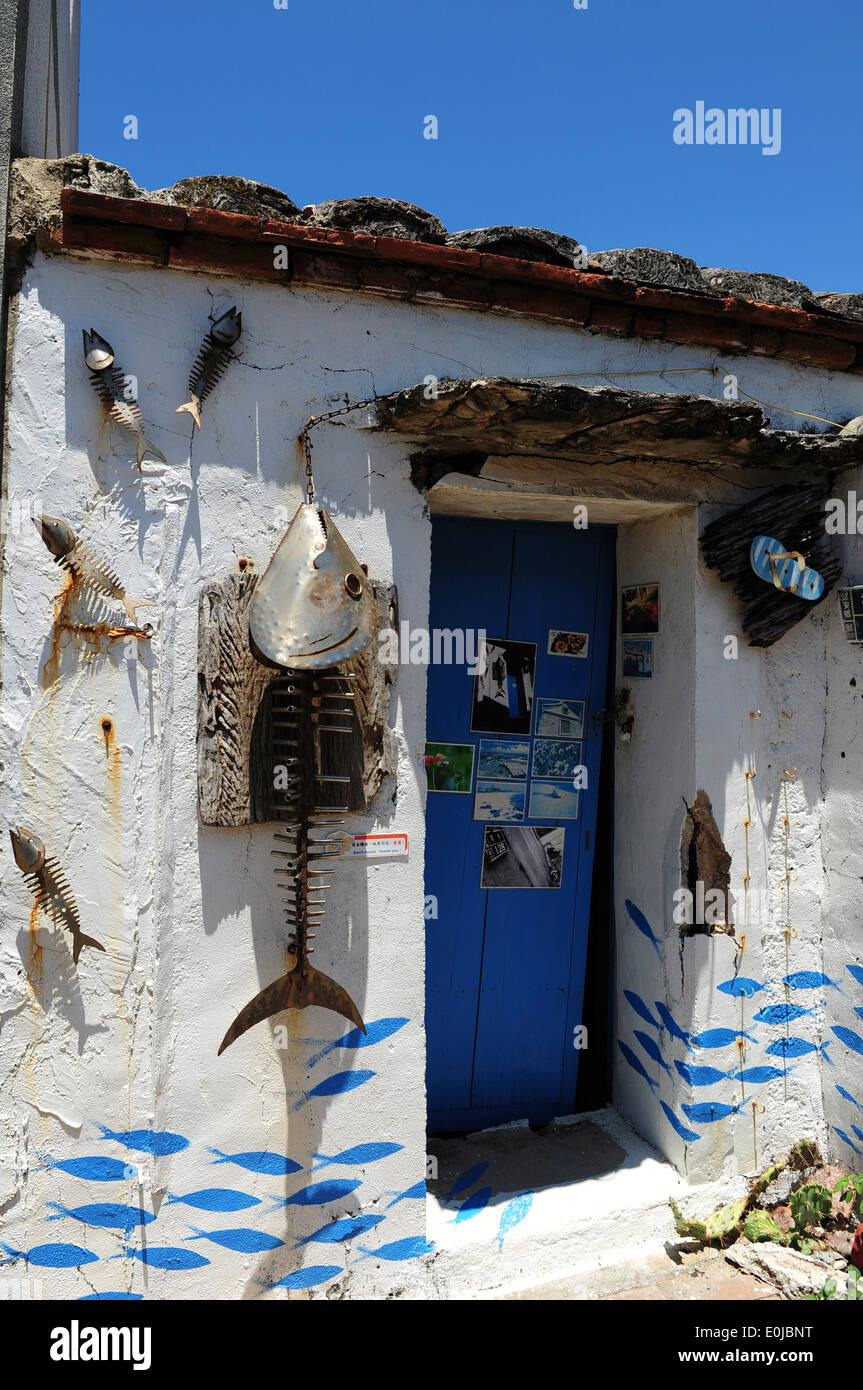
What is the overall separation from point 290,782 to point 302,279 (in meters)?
1.68

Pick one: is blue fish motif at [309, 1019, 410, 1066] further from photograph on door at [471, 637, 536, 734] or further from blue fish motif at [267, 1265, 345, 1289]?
photograph on door at [471, 637, 536, 734]

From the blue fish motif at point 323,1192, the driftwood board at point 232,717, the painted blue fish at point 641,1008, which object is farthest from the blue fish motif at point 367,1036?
the painted blue fish at point 641,1008

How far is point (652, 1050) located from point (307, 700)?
2.26 meters

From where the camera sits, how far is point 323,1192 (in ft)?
10.1

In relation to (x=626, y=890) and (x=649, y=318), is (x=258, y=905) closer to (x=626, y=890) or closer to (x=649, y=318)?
(x=626, y=890)

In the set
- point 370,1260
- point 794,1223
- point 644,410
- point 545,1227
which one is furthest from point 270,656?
point 794,1223

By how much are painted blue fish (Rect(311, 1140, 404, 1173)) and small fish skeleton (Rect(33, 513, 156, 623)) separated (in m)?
1.94

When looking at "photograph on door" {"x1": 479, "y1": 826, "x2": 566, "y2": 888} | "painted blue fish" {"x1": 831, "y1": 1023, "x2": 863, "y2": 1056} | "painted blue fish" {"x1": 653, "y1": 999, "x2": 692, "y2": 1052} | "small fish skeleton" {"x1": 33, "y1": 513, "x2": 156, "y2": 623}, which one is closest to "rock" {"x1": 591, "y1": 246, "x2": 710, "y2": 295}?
"small fish skeleton" {"x1": 33, "y1": 513, "x2": 156, "y2": 623}

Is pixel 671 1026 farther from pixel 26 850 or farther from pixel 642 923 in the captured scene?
pixel 26 850

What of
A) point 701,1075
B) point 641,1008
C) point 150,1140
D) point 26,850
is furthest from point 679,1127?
point 26,850

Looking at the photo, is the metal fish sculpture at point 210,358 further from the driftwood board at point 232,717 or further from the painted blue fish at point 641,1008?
the painted blue fish at point 641,1008

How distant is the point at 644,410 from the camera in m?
3.08

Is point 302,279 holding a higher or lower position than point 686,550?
higher

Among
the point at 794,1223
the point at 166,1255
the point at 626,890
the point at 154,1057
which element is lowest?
the point at 794,1223
